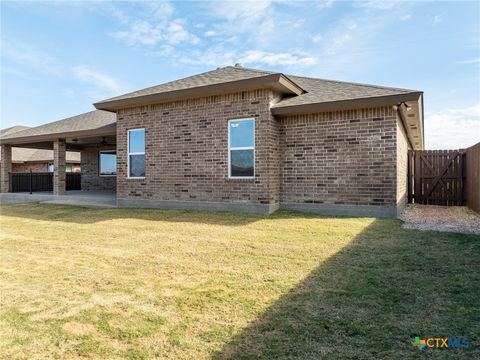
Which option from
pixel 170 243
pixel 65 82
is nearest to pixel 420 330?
pixel 170 243

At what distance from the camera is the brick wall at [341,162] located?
8.40m

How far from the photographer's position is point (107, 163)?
19297 mm

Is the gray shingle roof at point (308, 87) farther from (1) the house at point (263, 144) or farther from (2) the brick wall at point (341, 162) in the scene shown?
(2) the brick wall at point (341, 162)

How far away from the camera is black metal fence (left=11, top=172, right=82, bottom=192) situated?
58.0ft

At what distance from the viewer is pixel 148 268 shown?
465 centimetres

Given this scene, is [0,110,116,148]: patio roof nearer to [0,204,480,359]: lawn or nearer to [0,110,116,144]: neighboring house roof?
[0,110,116,144]: neighboring house roof

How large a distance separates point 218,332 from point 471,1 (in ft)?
34.9

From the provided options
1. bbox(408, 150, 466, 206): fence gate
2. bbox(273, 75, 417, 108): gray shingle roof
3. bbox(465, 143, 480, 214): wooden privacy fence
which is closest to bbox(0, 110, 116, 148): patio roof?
bbox(273, 75, 417, 108): gray shingle roof

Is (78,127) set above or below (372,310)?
above

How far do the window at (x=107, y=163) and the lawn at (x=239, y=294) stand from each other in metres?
12.9

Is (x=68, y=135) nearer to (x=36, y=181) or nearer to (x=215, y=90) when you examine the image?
(x=36, y=181)

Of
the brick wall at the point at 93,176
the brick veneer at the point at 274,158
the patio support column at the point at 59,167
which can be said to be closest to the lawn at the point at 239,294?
the brick veneer at the point at 274,158

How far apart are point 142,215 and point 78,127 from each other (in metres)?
7.38

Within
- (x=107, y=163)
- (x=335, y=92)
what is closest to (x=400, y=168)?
(x=335, y=92)
